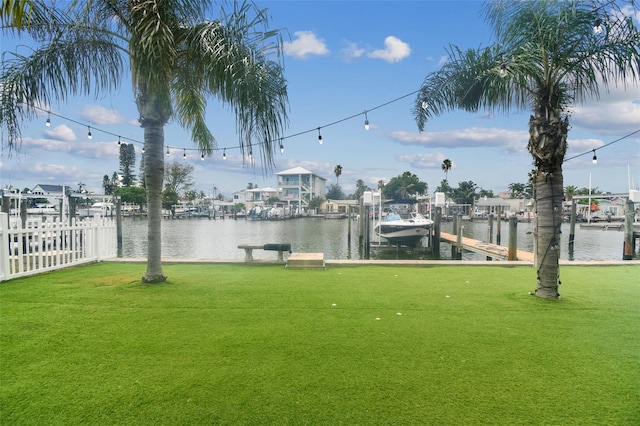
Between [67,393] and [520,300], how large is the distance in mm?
5266

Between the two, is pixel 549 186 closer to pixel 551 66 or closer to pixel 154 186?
pixel 551 66

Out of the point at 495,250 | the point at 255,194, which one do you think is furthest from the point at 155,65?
the point at 255,194

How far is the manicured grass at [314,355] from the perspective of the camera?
245 cm

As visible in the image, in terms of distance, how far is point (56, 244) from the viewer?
22.9 feet

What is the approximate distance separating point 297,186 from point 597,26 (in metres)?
81.8

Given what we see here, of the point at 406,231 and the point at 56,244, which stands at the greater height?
the point at 56,244

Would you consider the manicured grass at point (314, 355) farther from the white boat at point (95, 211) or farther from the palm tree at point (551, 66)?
the white boat at point (95, 211)

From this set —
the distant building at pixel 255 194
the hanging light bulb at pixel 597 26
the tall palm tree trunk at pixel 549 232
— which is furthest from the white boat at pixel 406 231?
the distant building at pixel 255 194

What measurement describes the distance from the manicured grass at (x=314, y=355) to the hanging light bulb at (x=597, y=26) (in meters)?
3.66

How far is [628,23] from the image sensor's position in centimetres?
513

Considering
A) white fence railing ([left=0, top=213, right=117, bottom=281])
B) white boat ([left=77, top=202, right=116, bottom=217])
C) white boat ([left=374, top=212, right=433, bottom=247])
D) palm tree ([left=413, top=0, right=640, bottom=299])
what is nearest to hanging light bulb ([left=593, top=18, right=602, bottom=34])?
palm tree ([left=413, top=0, right=640, bottom=299])

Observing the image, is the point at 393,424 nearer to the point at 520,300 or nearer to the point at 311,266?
the point at 520,300

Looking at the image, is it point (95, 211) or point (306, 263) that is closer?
point (306, 263)

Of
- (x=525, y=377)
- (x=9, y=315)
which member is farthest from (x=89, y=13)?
(x=525, y=377)
